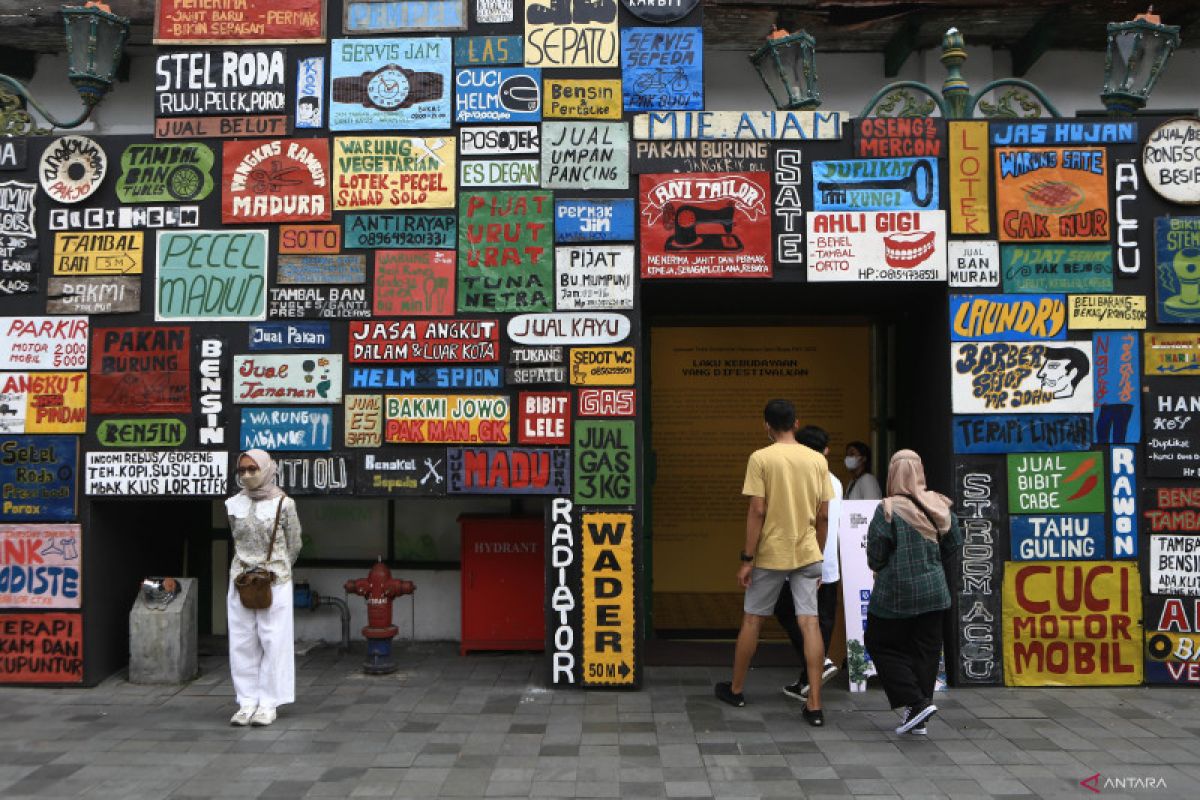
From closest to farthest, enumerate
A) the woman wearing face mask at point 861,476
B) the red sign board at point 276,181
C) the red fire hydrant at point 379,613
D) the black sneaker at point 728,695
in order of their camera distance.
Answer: the black sneaker at point 728,695 < the red sign board at point 276,181 < the red fire hydrant at point 379,613 < the woman wearing face mask at point 861,476

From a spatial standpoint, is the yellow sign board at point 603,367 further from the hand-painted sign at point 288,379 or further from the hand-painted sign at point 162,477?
the hand-painted sign at point 162,477

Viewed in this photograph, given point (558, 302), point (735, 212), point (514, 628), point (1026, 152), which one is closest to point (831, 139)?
point (735, 212)

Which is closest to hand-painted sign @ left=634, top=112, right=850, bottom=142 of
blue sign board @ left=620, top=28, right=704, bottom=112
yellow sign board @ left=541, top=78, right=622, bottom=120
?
blue sign board @ left=620, top=28, right=704, bottom=112

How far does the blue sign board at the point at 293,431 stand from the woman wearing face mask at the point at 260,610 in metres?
0.78

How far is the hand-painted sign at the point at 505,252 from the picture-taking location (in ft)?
21.7

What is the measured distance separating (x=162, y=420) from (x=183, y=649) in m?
1.75

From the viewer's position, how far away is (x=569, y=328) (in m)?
6.57

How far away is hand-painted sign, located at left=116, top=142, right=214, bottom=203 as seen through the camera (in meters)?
6.75

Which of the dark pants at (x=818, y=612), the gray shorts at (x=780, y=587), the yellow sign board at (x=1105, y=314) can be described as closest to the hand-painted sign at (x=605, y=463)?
the gray shorts at (x=780, y=587)

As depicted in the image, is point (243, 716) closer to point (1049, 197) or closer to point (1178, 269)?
point (1049, 197)

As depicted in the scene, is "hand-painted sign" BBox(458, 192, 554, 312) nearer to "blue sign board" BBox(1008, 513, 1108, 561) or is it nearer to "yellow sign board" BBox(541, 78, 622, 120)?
"yellow sign board" BBox(541, 78, 622, 120)

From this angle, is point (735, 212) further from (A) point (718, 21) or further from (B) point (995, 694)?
(B) point (995, 694)

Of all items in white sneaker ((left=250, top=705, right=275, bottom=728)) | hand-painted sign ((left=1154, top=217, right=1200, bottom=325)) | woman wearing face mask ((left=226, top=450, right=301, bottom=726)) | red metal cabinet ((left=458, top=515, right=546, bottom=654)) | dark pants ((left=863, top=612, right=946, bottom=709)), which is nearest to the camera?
dark pants ((left=863, top=612, right=946, bottom=709))

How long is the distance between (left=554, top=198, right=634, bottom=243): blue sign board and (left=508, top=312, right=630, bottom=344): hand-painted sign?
59 centimetres
